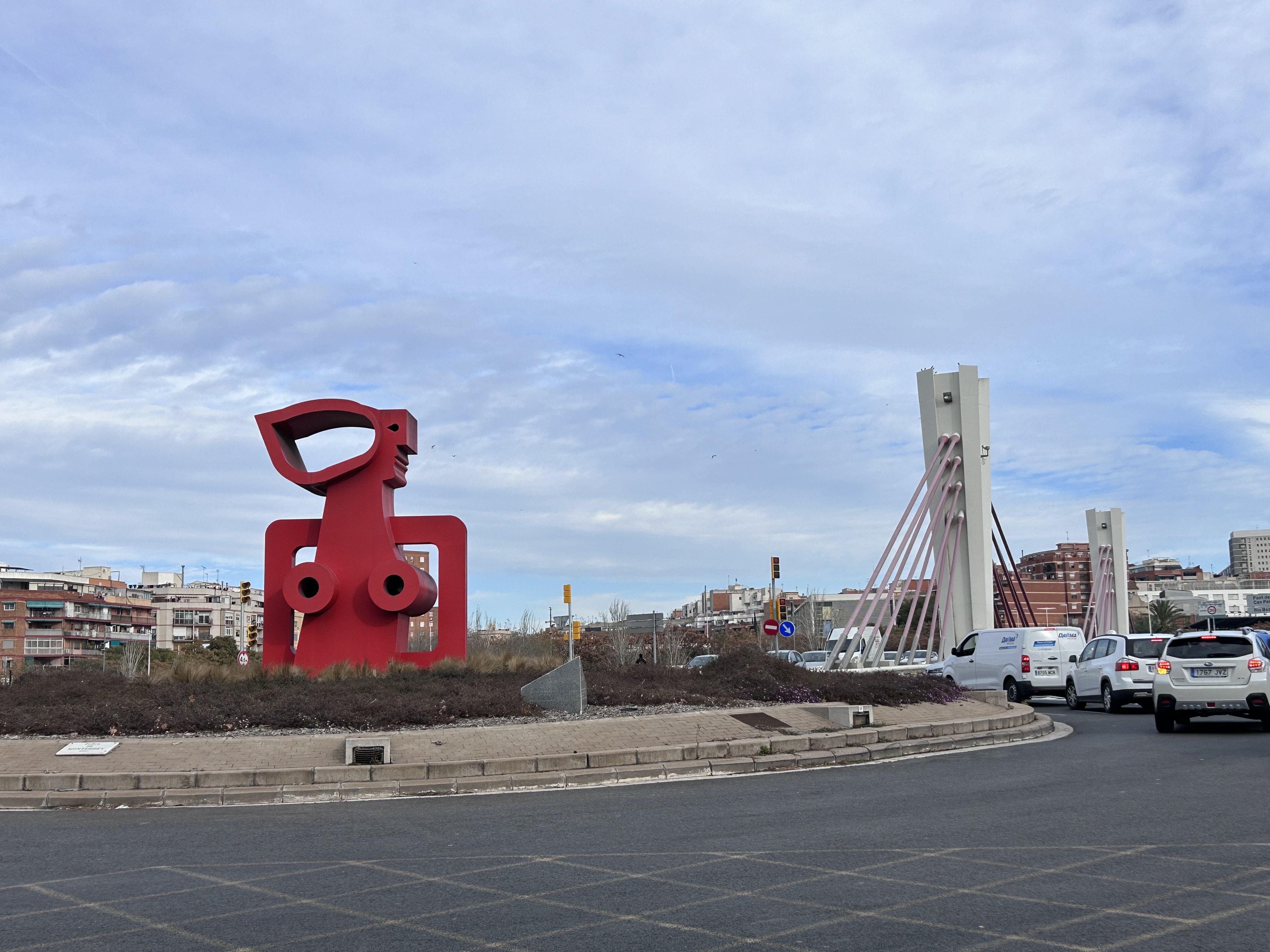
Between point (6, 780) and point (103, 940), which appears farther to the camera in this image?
point (6, 780)

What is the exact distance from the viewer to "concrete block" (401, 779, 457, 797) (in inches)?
453

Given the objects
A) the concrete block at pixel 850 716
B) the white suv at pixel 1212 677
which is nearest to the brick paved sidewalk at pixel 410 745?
the concrete block at pixel 850 716

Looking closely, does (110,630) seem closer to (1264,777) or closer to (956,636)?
(956,636)

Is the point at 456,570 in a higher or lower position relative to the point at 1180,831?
higher

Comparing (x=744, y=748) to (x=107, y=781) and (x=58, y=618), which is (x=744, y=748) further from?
(x=58, y=618)

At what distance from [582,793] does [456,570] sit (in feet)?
40.5

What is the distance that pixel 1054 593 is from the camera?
131 m

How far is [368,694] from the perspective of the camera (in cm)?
1630

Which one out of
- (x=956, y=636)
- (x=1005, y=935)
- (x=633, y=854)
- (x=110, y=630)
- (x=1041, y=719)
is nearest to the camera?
(x=1005, y=935)

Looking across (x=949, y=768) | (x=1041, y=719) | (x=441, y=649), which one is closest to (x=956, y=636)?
(x=1041, y=719)

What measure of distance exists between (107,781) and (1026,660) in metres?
18.9

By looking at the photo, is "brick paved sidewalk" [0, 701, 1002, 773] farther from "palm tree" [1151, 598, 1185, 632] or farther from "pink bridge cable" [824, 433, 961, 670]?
"palm tree" [1151, 598, 1185, 632]

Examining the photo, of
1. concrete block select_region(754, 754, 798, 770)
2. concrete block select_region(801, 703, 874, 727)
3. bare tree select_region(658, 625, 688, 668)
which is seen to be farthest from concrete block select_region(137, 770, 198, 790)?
bare tree select_region(658, 625, 688, 668)

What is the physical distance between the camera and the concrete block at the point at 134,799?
36.4 ft
